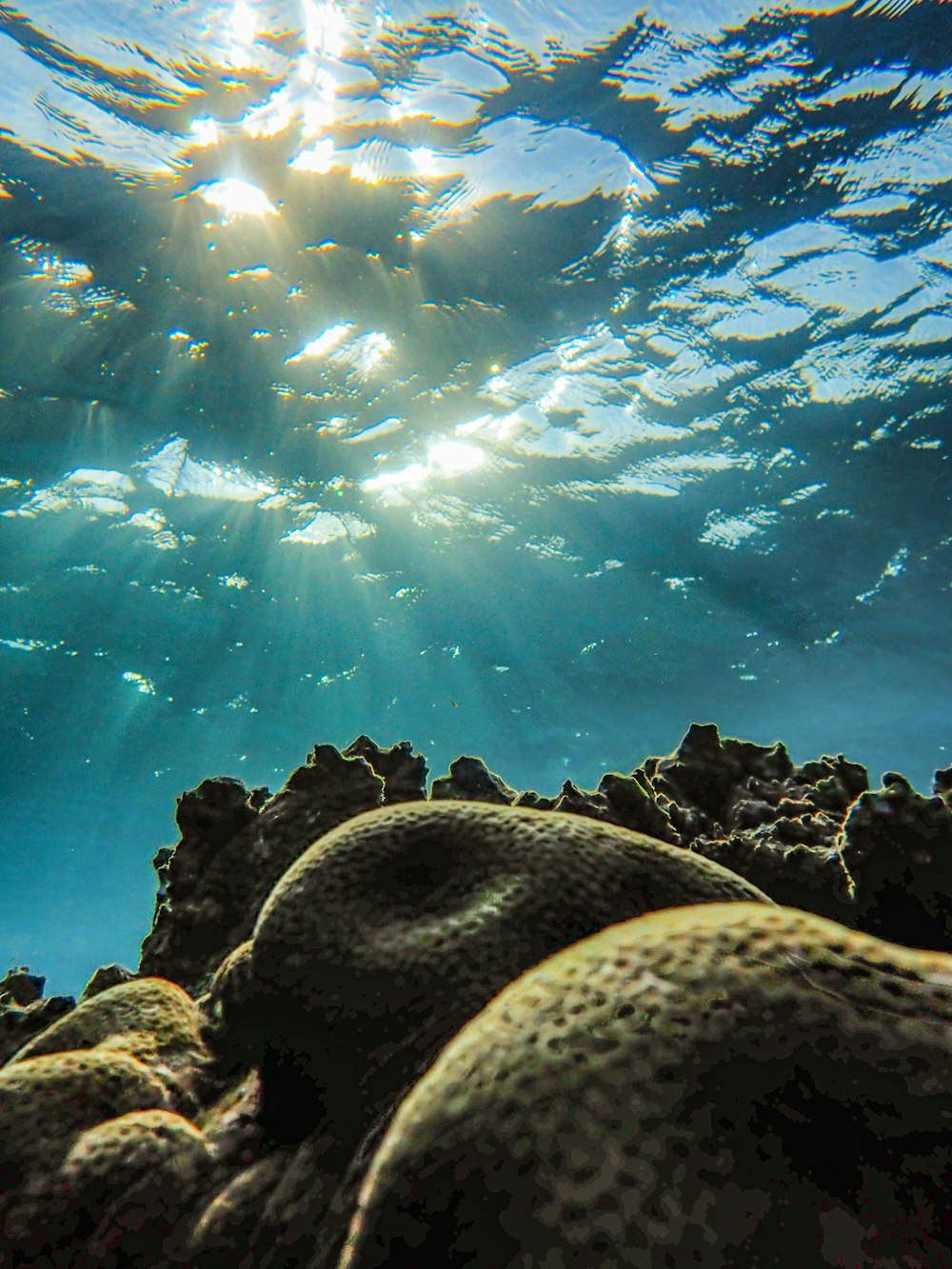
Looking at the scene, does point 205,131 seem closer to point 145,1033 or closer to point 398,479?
point 398,479

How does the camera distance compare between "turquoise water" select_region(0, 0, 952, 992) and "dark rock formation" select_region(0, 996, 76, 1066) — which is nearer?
"dark rock formation" select_region(0, 996, 76, 1066)

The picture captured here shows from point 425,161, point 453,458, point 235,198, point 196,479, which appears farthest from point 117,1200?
point 196,479

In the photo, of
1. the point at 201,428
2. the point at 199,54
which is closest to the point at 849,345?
the point at 199,54

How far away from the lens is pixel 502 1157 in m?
0.89

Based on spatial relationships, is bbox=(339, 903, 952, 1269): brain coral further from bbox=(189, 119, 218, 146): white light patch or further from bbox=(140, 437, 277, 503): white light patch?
bbox=(140, 437, 277, 503): white light patch

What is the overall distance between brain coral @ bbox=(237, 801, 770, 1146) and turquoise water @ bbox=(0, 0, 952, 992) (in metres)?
8.39

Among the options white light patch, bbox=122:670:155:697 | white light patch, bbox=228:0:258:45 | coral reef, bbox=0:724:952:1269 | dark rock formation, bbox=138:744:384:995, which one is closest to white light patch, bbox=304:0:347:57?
white light patch, bbox=228:0:258:45

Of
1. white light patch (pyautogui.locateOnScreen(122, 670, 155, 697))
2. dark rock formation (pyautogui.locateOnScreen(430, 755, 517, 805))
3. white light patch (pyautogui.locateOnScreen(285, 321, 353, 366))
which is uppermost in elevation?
white light patch (pyautogui.locateOnScreen(122, 670, 155, 697))

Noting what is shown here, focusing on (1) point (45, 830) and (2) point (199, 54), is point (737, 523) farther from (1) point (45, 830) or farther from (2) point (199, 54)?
(1) point (45, 830)

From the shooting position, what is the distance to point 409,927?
1708 mm

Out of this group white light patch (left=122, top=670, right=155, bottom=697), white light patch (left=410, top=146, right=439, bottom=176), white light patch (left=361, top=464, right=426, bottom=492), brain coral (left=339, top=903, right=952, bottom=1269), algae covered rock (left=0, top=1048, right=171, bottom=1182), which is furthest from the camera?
white light patch (left=122, top=670, right=155, bottom=697)

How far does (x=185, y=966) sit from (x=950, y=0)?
1097cm

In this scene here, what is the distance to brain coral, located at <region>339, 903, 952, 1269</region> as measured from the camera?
788mm

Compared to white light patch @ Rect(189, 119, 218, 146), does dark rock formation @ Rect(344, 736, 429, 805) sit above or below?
below
